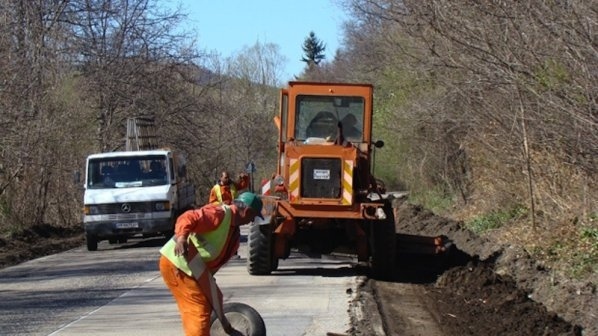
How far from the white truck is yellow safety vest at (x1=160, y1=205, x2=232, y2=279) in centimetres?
1353

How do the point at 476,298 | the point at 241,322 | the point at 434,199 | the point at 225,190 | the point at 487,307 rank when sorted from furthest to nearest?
the point at 434,199 < the point at 225,190 < the point at 476,298 < the point at 487,307 < the point at 241,322

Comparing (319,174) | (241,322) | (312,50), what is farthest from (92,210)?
(312,50)

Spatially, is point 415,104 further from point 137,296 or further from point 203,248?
point 203,248

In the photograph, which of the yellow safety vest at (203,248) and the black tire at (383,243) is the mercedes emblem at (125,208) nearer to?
the black tire at (383,243)

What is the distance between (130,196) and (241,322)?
533 inches

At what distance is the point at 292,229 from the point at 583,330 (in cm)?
570

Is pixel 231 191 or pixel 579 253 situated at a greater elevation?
pixel 231 191

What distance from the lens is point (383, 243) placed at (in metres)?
15.2

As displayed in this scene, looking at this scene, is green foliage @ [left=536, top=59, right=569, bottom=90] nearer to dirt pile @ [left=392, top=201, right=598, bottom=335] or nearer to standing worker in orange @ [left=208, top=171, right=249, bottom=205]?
dirt pile @ [left=392, top=201, right=598, bottom=335]

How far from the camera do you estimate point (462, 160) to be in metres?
27.1

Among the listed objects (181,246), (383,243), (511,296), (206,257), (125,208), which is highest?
(181,246)

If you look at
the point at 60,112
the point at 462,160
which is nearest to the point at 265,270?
the point at 462,160

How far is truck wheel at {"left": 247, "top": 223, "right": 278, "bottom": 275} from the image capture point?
15.1 meters

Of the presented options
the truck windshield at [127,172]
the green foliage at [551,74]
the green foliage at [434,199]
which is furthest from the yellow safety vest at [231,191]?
the green foliage at [434,199]
